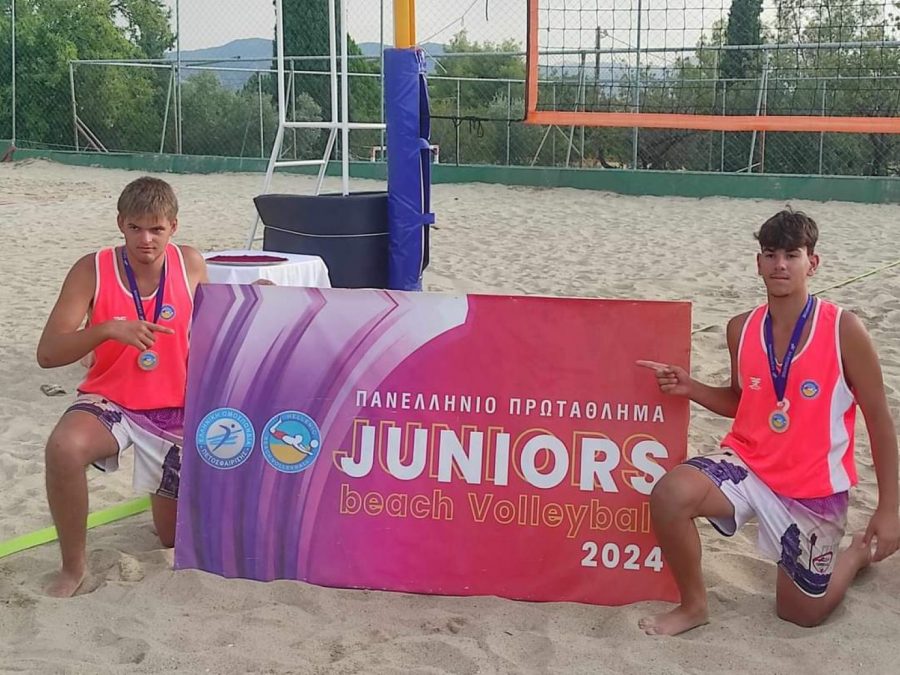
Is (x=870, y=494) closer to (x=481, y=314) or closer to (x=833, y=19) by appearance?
(x=481, y=314)

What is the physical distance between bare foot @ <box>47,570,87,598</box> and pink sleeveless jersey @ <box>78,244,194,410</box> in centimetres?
50

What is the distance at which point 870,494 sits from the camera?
11.8ft

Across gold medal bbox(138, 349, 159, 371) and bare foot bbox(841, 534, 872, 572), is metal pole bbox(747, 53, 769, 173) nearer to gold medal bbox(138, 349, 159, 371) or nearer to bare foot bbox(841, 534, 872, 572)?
bare foot bbox(841, 534, 872, 572)

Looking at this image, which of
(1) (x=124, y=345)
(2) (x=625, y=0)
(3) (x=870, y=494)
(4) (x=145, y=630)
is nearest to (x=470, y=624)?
(4) (x=145, y=630)

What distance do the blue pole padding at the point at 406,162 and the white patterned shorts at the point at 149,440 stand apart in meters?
3.29

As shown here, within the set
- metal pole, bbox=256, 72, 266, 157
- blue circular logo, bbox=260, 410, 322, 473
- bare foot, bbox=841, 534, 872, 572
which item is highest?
metal pole, bbox=256, 72, 266, 157

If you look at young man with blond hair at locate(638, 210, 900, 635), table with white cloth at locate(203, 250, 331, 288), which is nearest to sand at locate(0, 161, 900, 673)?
young man with blond hair at locate(638, 210, 900, 635)

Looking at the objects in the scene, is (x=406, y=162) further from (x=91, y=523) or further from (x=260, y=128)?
(x=260, y=128)

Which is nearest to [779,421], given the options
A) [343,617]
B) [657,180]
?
[343,617]

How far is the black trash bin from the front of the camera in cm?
609

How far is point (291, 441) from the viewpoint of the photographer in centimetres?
296

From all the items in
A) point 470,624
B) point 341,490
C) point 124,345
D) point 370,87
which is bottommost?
point 470,624

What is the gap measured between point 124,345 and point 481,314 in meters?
1.04

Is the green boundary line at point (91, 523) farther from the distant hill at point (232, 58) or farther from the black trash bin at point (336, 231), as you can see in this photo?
the distant hill at point (232, 58)
